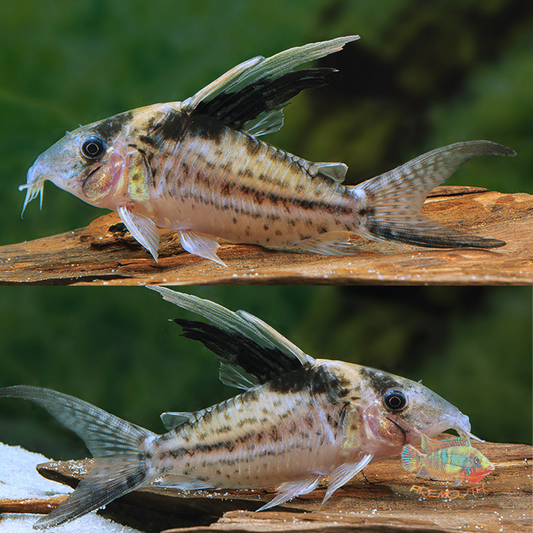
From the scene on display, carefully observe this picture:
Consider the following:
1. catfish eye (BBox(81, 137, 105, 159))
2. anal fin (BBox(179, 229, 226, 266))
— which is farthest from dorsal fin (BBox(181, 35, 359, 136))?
anal fin (BBox(179, 229, 226, 266))

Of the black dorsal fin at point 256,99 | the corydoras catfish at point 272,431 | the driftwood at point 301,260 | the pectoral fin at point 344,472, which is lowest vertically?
the pectoral fin at point 344,472

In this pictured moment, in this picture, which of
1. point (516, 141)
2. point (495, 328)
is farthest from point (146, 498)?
point (516, 141)

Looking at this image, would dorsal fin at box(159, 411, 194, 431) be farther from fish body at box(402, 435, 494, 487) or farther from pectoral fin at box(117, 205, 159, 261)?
fish body at box(402, 435, 494, 487)

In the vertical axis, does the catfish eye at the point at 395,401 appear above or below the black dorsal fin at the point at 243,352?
below

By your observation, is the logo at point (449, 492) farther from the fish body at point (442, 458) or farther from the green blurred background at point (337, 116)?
the green blurred background at point (337, 116)

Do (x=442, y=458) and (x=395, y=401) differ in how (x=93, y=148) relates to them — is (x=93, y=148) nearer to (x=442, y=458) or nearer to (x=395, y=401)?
(x=395, y=401)

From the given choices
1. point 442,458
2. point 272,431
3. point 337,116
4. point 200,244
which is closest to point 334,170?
point 200,244

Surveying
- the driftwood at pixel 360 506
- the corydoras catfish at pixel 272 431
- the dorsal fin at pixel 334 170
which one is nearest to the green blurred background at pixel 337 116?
the driftwood at pixel 360 506
